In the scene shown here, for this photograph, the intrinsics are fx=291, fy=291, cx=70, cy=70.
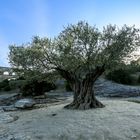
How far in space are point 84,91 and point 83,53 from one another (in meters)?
2.52

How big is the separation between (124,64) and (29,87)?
13.6 m

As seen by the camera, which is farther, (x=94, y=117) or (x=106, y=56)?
(x=106, y=56)

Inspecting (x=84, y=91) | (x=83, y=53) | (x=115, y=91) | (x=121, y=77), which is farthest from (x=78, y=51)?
(x=121, y=77)

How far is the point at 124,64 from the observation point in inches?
744

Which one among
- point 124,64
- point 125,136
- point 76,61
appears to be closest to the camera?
point 125,136

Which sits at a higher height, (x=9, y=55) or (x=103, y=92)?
(x=9, y=55)

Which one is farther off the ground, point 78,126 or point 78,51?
point 78,51

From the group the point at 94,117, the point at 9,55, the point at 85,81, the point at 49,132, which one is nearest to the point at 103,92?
the point at 85,81

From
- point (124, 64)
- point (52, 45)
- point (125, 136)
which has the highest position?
point (52, 45)

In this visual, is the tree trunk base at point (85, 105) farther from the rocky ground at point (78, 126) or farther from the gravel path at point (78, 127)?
the gravel path at point (78, 127)

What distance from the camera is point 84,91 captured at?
18.8m

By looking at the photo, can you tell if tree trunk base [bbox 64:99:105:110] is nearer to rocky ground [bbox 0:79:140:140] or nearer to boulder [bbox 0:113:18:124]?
rocky ground [bbox 0:79:140:140]

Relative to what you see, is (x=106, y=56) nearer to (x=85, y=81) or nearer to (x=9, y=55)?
(x=85, y=81)

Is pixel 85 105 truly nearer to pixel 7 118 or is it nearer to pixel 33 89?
pixel 7 118
